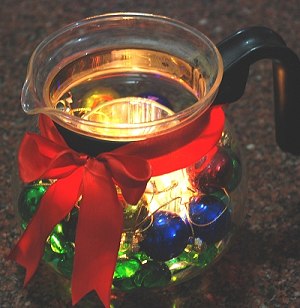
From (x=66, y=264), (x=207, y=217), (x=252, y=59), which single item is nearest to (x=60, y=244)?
(x=66, y=264)

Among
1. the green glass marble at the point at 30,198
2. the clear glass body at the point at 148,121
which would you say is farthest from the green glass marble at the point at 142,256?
the green glass marble at the point at 30,198

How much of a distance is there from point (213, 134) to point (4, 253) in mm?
278

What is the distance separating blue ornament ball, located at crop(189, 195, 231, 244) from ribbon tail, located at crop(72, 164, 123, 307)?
7 cm

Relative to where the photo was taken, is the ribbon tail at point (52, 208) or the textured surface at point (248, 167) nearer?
the ribbon tail at point (52, 208)

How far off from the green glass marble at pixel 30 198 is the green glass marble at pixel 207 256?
0.16 m

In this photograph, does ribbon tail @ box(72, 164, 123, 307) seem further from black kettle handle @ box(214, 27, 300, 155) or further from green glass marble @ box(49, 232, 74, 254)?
black kettle handle @ box(214, 27, 300, 155)

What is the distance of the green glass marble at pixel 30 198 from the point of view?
698 mm

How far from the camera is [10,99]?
3.30ft

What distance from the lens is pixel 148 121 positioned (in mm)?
661

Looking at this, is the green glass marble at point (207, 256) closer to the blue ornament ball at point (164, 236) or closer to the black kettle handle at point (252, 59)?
the blue ornament ball at point (164, 236)

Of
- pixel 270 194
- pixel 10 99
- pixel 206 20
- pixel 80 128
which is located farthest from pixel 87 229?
pixel 206 20

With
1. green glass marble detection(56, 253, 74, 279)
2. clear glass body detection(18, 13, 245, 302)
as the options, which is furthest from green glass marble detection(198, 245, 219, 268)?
green glass marble detection(56, 253, 74, 279)

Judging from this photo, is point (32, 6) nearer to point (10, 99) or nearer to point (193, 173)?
point (10, 99)

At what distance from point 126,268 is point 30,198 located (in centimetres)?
11
